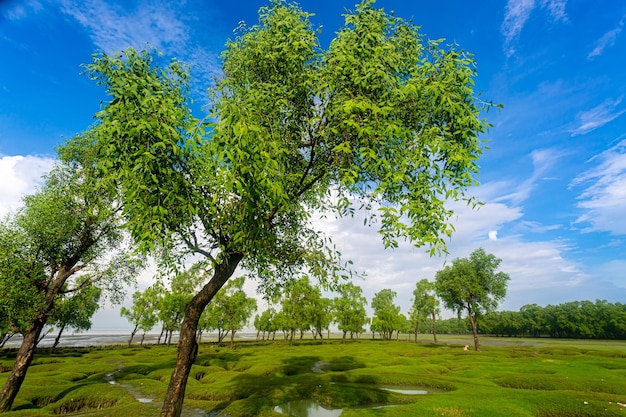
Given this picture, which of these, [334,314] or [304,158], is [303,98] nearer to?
[304,158]

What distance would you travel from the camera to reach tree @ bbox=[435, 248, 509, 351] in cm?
8212

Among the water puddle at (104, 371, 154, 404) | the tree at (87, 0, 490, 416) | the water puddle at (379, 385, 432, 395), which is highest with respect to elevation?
the tree at (87, 0, 490, 416)

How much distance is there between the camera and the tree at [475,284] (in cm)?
8212

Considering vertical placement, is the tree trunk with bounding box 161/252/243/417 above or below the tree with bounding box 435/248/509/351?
below

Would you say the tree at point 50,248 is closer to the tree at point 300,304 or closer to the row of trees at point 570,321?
the tree at point 300,304

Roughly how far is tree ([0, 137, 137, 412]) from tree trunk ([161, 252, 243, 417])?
14.6 metres

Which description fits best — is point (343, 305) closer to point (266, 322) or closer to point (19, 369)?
point (266, 322)

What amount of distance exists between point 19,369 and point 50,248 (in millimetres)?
9209

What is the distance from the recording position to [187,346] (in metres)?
13.6

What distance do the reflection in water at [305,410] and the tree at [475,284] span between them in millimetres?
67411

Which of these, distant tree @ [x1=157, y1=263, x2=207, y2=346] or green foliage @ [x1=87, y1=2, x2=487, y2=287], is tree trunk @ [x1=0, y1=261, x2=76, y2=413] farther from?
distant tree @ [x1=157, y1=263, x2=207, y2=346]

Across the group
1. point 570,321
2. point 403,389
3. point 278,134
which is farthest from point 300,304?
point 570,321

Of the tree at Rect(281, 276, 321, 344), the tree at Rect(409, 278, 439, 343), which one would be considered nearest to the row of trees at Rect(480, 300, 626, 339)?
the tree at Rect(409, 278, 439, 343)

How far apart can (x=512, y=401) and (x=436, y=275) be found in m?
75.4
